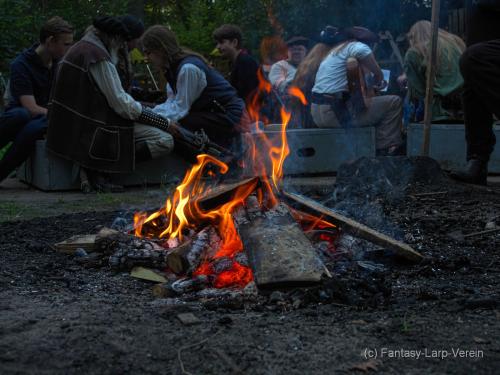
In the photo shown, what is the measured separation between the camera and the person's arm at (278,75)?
1053cm

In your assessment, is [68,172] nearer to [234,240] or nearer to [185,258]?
[234,240]

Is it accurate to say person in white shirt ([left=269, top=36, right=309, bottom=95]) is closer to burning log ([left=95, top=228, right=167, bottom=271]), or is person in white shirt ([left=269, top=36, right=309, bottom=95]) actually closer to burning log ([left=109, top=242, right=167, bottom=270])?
burning log ([left=95, top=228, right=167, bottom=271])

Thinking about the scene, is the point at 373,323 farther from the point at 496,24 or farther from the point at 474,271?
the point at 496,24

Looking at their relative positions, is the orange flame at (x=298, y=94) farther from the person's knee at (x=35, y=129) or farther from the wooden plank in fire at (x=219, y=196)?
the wooden plank in fire at (x=219, y=196)

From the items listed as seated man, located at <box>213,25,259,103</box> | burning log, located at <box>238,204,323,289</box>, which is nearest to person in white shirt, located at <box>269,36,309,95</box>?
seated man, located at <box>213,25,259,103</box>

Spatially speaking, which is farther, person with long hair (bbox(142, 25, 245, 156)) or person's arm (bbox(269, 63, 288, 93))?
person's arm (bbox(269, 63, 288, 93))

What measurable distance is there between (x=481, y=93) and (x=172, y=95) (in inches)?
137

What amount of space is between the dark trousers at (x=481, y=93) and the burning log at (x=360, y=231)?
248 cm

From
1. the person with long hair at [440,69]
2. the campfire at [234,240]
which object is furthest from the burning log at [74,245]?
the person with long hair at [440,69]

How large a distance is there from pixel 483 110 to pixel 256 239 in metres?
3.56

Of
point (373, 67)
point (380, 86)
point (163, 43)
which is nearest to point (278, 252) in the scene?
point (163, 43)

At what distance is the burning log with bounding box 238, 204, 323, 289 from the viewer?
3.40m

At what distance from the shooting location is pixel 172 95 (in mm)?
8180

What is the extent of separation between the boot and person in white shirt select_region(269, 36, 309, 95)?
14.2ft
